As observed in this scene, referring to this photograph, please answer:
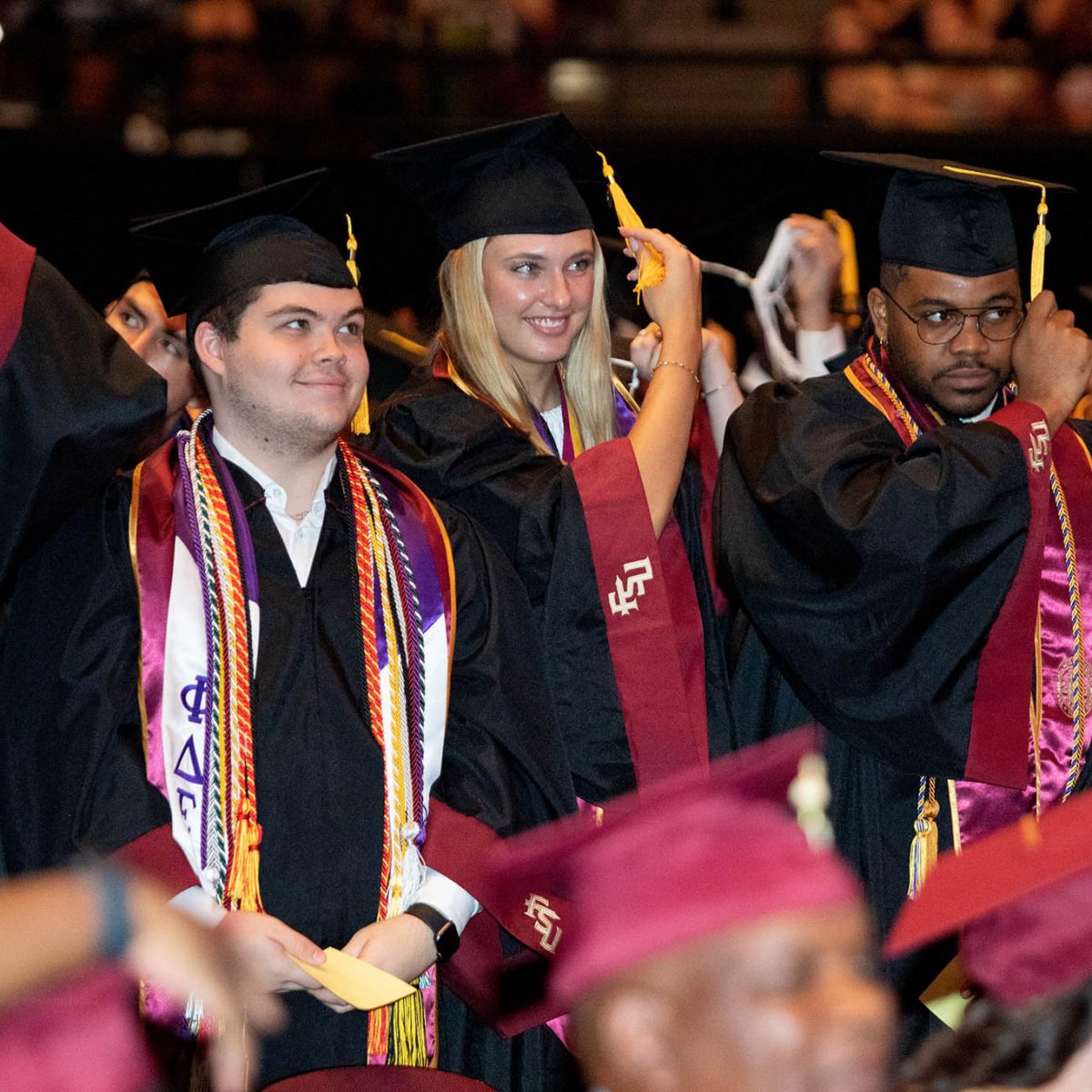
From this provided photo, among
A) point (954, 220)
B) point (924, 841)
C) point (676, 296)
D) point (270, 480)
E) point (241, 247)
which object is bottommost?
point (924, 841)

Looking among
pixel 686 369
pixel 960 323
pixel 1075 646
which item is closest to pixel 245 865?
pixel 686 369

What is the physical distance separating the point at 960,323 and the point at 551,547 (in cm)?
94

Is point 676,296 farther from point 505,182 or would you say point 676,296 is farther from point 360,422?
point 360,422

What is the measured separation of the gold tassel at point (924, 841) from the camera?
3.48 meters

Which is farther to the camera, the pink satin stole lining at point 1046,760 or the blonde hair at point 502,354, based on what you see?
the blonde hair at point 502,354

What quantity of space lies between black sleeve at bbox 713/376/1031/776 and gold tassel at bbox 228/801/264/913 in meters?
1.08

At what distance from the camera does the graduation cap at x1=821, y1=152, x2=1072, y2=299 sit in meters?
3.66

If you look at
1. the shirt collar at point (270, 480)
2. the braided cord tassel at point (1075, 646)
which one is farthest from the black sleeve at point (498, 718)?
the braided cord tassel at point (1075, 646)

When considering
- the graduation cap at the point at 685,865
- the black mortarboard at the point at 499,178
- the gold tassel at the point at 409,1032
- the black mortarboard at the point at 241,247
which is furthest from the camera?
the black mortarboard at the point at 499,178

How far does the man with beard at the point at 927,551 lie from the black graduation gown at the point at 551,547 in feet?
0.82

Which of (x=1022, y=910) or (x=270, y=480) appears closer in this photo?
(x=1022, y=910)

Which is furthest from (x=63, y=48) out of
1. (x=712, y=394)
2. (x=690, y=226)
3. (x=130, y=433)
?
(x=130, y=433)

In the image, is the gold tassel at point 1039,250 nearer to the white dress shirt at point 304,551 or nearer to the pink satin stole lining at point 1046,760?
the pink satin stole lining at point 1046,760

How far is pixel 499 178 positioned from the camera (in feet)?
12.4
